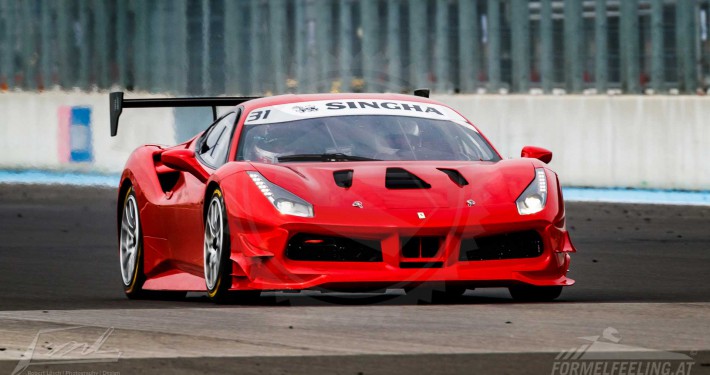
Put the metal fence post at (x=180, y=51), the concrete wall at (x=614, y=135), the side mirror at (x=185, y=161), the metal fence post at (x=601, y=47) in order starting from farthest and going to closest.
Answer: the metal fence post at (x=180, y=51)
the metal fence post at (x=601, y=47)
the concrete wall at (x=614, y=135)
the side mirror at (x=185, y=161)

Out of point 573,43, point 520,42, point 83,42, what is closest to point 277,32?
point 83,42

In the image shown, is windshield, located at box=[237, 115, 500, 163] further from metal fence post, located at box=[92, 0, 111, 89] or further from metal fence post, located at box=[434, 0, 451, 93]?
metal fence post, located at box=[92, 0, 111, 89]

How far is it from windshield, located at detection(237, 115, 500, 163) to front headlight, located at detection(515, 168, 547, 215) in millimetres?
707

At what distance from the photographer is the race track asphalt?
19.9 ft

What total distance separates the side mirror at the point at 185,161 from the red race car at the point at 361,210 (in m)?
0.01

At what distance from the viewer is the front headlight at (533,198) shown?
321 inches

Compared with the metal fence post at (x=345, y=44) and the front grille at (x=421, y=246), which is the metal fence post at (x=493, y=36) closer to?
the metal fence post at (x=345, y=44)

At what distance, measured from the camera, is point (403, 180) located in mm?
8211

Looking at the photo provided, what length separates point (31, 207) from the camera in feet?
58.3

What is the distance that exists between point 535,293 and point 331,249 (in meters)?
1.29

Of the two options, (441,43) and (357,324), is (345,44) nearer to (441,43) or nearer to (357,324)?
(441,43)

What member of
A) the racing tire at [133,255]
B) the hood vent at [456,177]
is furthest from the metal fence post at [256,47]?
the hood vent at [456,177]

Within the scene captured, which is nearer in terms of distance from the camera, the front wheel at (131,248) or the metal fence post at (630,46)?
the front wheel at (131,248)

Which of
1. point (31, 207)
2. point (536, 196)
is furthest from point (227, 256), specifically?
point (31, 207)
